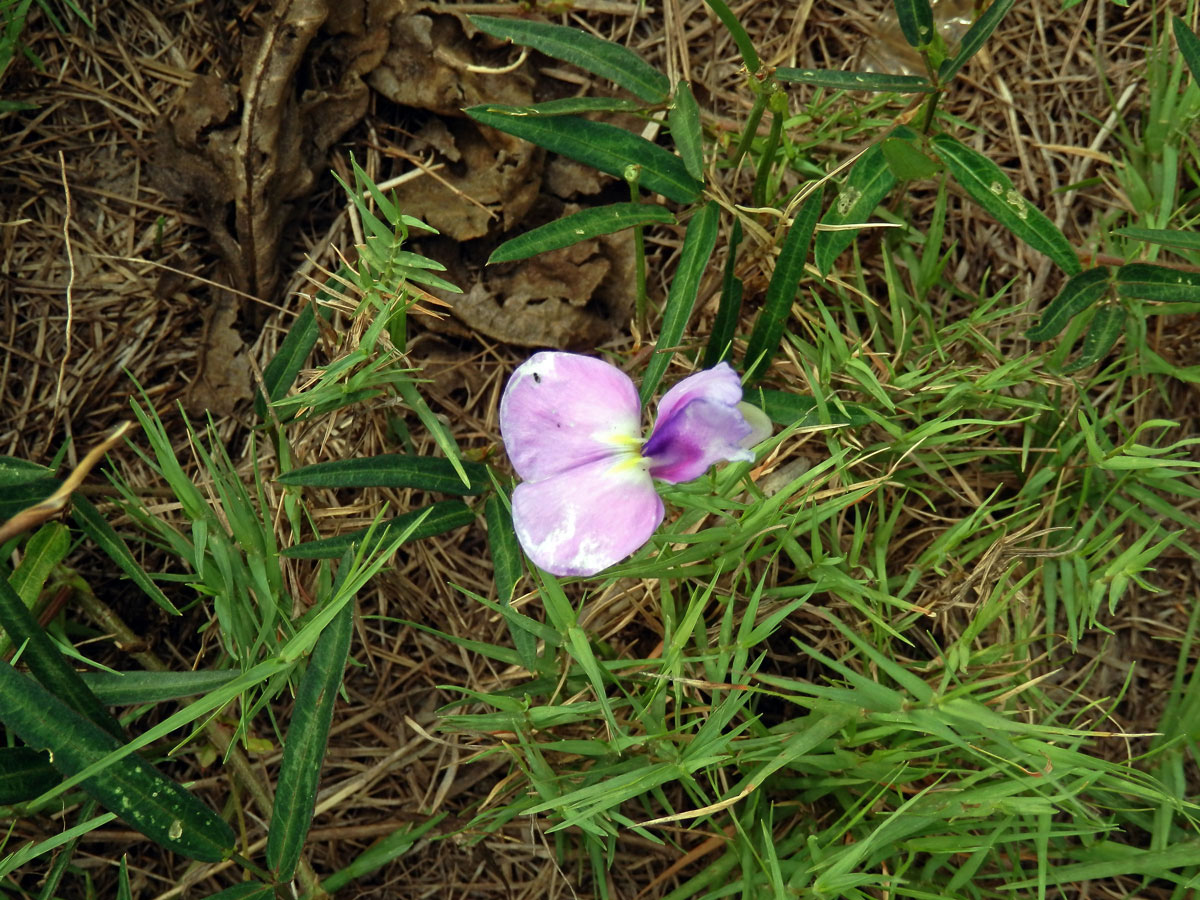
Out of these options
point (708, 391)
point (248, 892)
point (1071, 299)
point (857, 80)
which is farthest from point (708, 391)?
point (248, 892)

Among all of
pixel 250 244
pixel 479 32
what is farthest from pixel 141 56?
pixel 479 32

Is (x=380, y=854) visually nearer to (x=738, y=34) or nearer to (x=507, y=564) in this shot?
(x=507, y=564)

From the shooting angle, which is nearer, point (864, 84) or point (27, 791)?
point (27, 791)

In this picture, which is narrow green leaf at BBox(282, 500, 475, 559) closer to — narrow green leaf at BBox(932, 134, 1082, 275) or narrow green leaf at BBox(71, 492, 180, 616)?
narrow green leaf at BBox(71, 492, 180, 616)

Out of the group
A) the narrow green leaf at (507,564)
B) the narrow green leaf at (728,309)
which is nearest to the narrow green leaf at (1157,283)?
the narrow green leaf at (728,309)

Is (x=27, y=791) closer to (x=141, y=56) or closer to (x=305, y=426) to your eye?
(x=305, y=426)

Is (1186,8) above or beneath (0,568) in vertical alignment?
above

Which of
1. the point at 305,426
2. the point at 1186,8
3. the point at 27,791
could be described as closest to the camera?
the point at 27,791
